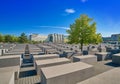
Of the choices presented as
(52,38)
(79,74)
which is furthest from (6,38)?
(79,74)

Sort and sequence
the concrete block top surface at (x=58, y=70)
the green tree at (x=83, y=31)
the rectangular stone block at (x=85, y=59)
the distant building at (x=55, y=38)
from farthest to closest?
the distant building at (x=55, y=38) < the green tree at (x=83, y=31) < the rectangular stone block at (x=85, y=59) < the concrete block top surface at (x=58, y=70)

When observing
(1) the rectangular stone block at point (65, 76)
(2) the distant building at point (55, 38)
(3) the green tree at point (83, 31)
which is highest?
(2) the distant building at point (55, 38)

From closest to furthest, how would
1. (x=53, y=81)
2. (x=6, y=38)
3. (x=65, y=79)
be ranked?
(x=53, y=81)
(x=65, y=79)
(x=6, y=38)

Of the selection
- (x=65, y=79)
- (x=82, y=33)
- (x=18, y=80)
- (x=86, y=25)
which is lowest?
(x=18, y=80)

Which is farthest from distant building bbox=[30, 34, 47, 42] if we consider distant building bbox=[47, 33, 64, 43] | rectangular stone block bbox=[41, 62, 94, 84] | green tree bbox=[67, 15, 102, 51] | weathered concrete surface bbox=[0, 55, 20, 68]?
rectangular stone block bbox=[41, 62, 94, 84]

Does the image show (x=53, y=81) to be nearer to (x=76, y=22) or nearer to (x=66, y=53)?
(x=66, y=53)

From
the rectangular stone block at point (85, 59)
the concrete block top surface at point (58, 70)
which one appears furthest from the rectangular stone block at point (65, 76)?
the rectangular stone block at point (85, 59)

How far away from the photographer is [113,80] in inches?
184

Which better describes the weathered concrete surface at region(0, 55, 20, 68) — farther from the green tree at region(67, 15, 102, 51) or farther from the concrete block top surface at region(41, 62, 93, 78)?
the green tree at region(67, 15, 102, 51)

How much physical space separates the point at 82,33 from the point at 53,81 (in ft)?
42.0

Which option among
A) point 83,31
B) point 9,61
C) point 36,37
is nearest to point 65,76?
point 9,61

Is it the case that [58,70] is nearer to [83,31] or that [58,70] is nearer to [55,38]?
[83,31]

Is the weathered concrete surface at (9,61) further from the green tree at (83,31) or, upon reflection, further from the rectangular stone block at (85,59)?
the green tree at (83,31)

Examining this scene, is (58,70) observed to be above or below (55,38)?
below
